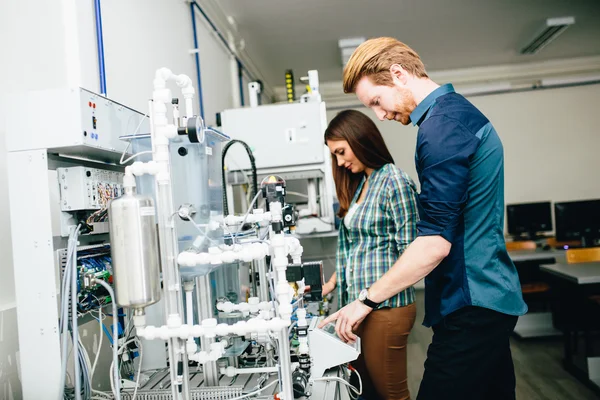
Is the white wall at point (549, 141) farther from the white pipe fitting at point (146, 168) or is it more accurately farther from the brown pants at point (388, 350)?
the white pipe fitting at point (146, 168)

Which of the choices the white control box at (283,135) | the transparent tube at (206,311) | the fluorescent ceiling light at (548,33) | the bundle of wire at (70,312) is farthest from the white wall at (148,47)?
the fluorescent ceiling light at (548,33)

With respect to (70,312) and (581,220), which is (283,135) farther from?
(581,220)

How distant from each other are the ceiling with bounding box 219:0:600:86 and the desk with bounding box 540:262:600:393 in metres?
2.47

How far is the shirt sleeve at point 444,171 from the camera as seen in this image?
100 cm

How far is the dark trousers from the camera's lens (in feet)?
3.45

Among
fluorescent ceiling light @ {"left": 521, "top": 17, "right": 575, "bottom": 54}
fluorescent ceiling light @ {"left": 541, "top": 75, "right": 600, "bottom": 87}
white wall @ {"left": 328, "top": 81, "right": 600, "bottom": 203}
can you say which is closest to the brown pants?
fluorescent ceiling light @ {"left": 521, "top": 17, "right": 575, "bottom": 54}

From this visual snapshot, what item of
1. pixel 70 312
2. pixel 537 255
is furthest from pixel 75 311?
pixel 537 255

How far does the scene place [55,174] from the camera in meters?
1.34

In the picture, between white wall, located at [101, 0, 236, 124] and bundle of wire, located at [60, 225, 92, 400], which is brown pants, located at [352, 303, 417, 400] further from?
white wall, located at [101, 0, 236, 124]

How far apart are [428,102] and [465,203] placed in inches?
11.1

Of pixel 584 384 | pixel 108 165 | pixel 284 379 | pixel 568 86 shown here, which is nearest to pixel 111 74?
pixel 108 165

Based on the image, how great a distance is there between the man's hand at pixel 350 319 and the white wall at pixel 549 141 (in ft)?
16.7

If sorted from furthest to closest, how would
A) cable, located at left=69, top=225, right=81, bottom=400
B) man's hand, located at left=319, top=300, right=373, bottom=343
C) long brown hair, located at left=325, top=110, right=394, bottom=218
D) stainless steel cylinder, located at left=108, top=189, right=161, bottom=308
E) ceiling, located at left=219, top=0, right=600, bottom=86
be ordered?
1. ceiling, located at left=219, top=0, right=600, bottom=86
2. long brown hair, located at left=325, top=110, right=394, bottom=218
3. man's hand, located at left=319, top=300, right=373, bottom=343
4. cable, located at left=69, top=225, right=81, bottom=400
5. stainless steel cylinder, located at left=108, top=189, right=161, bottom=308

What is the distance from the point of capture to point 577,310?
3.10 m
